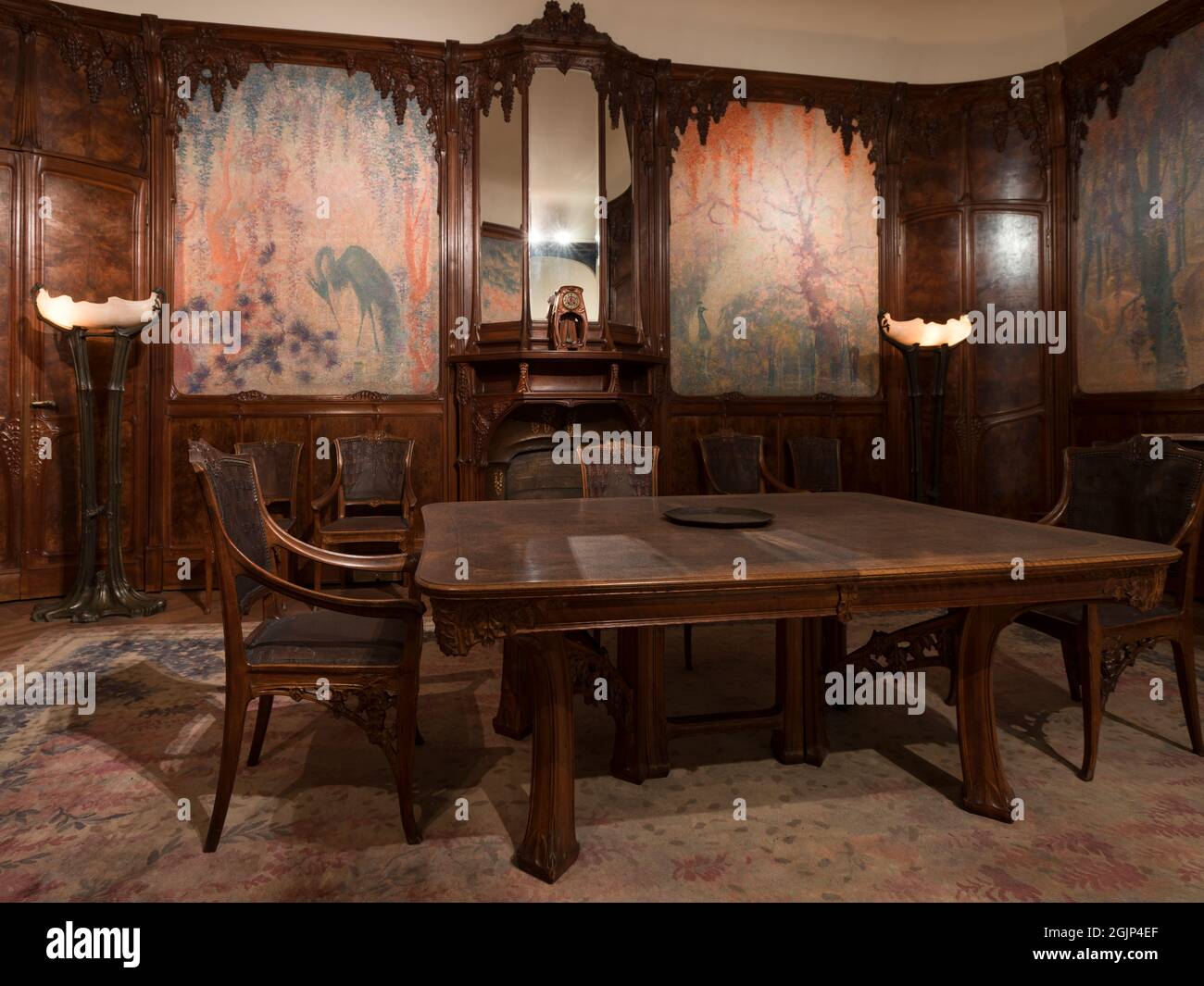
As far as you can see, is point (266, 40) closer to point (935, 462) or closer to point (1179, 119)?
point (935, 462)

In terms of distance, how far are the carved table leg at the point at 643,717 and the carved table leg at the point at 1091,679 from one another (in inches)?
53.9

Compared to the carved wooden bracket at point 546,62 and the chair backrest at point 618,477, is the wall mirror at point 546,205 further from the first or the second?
the chair backrest at point 618,477

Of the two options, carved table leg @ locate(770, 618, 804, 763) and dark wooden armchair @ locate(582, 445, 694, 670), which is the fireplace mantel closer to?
dark wooden armchair @ locate(582, 445, 694, 670)

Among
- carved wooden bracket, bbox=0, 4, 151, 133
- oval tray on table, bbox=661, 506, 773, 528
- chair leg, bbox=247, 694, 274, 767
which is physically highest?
carved wooden bracket, bbox=0, 4, 151, 133

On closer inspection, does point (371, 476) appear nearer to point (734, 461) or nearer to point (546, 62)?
point (734, 461)

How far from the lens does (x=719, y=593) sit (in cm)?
173

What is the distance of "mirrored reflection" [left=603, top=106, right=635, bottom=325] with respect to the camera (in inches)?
226

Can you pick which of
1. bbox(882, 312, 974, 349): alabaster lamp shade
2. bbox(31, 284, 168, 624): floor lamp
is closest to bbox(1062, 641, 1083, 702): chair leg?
bbox(882, 312, 974, 349): alabaster lamp shade

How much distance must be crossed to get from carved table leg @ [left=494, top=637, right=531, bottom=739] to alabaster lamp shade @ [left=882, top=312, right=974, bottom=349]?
4.43 m

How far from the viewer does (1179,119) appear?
522cm

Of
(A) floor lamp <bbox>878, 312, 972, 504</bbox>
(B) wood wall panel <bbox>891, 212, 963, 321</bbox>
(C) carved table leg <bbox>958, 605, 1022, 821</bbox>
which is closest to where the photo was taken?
(C) carved table leg <bbox>958, 605, 1022, 821</bbox>

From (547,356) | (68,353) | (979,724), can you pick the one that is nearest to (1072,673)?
(979,724)

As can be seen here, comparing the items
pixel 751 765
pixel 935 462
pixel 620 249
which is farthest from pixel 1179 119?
pixel 751 765

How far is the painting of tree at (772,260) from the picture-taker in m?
6.20
